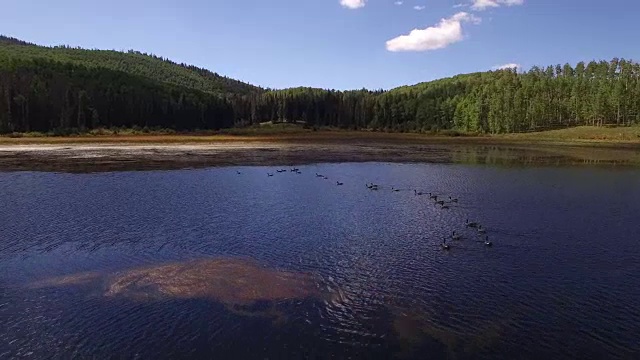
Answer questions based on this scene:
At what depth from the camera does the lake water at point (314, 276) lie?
1426 centimetres

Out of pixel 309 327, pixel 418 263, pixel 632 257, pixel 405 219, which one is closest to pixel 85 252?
pixel 309 327

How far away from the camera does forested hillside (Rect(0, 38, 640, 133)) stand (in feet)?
427

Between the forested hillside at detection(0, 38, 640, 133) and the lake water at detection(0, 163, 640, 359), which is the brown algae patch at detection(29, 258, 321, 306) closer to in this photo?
the lake water at detection(0, 163, 640, 359)

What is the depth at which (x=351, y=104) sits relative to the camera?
7825 inches

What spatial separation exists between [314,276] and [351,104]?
182 meters

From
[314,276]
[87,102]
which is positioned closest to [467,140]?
[87,102]

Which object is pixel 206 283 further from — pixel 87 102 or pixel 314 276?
pixel 87 102

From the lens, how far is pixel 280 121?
198m

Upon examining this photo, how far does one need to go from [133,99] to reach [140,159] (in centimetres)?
9119

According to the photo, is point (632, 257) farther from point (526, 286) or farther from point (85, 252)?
point (85, 252)

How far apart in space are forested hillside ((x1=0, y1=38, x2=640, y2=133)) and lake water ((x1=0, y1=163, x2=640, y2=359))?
104 metres

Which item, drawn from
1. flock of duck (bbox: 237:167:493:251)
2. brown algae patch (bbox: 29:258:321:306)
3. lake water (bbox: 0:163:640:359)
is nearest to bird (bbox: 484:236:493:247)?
flock of duck (bbox: 237:167:493:251)

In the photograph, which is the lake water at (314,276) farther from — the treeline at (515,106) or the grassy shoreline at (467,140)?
the treeline at (515,106)

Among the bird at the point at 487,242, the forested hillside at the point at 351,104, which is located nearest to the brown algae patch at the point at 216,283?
the bird at the point at 487,242
